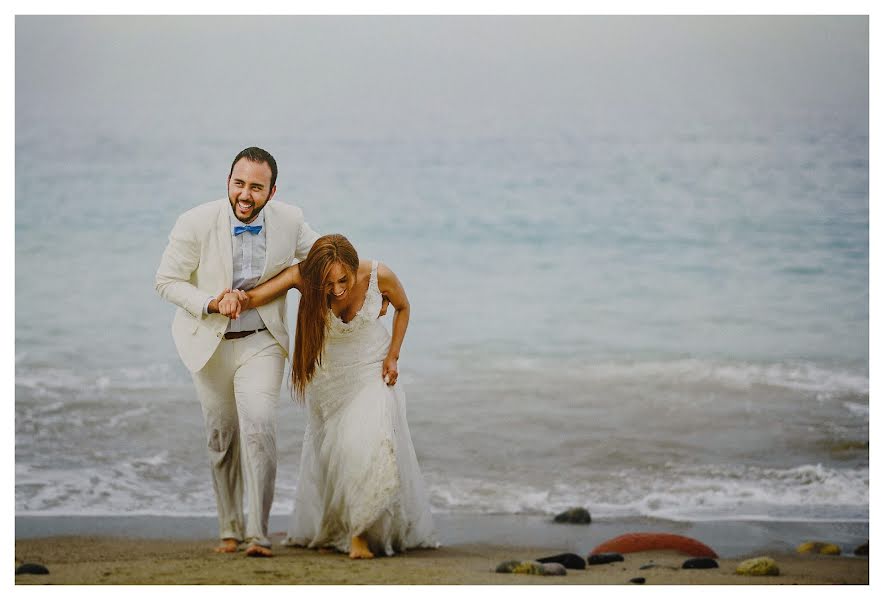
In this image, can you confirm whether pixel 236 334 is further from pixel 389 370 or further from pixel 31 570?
→ pixel 31 570

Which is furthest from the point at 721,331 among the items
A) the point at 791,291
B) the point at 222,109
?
the point at 222,109

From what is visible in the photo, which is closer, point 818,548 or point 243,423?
point 243,423

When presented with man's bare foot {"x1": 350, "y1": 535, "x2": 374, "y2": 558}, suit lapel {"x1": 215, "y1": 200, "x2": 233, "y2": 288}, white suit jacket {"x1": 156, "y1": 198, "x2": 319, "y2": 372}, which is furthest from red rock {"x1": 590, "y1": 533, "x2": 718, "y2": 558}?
suit lapel {"x1": 215, "y1": 200, "x2": 233, "y2": 288}

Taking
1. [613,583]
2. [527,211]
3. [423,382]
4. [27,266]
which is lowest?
[613,583]

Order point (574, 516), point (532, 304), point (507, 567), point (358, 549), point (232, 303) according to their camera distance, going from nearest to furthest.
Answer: point (232, 303) < point (358, 549) < point (507, 567) < point (574, 516) < point (532, 304)

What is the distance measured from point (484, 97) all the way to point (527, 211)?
2.49 metres

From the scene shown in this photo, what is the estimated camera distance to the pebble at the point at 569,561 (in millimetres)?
5289

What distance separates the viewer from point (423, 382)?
8.66 metres

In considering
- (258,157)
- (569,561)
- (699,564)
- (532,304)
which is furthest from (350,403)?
(532,304)

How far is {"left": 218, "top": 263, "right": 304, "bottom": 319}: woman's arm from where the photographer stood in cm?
480

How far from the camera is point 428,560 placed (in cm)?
511

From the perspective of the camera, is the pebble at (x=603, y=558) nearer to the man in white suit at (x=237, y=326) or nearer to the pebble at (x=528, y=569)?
the pebble at (x=528, y=569)

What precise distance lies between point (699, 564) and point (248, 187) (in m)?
2.48

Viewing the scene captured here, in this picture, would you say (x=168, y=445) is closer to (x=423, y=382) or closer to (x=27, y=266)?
(x=423, y=382)
